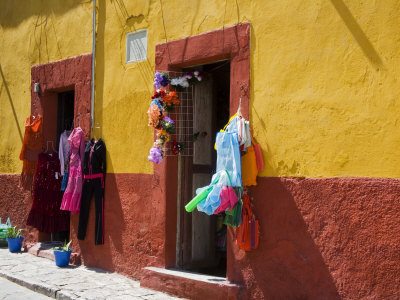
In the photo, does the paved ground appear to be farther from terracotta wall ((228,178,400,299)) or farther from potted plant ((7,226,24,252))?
terracotta wall ((228,178,400,299))

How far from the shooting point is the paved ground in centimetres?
635

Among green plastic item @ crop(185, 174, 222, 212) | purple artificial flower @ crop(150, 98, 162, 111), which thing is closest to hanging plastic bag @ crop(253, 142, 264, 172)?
green plastic item @ crop(185, 174, 222, 212)

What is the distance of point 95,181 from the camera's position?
7.68 metres

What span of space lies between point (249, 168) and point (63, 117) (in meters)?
4.83

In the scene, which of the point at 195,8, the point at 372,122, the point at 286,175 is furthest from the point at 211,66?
Answer: the point at 372,122

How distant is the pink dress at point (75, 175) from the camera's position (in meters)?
7.86

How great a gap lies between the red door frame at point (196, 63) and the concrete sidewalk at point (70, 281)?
2.04ft

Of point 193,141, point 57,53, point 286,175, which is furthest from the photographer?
point 57,53

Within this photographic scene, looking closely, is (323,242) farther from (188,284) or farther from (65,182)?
(65,182)

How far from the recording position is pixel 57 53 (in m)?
8.80

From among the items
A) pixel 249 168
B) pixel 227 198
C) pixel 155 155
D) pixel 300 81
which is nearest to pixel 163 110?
pixel 155 155

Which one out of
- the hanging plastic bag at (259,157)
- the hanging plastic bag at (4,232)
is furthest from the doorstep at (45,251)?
the hanging plastic bag at (259,157)

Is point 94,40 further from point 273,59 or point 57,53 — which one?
point 273,59

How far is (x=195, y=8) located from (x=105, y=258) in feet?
12.5
